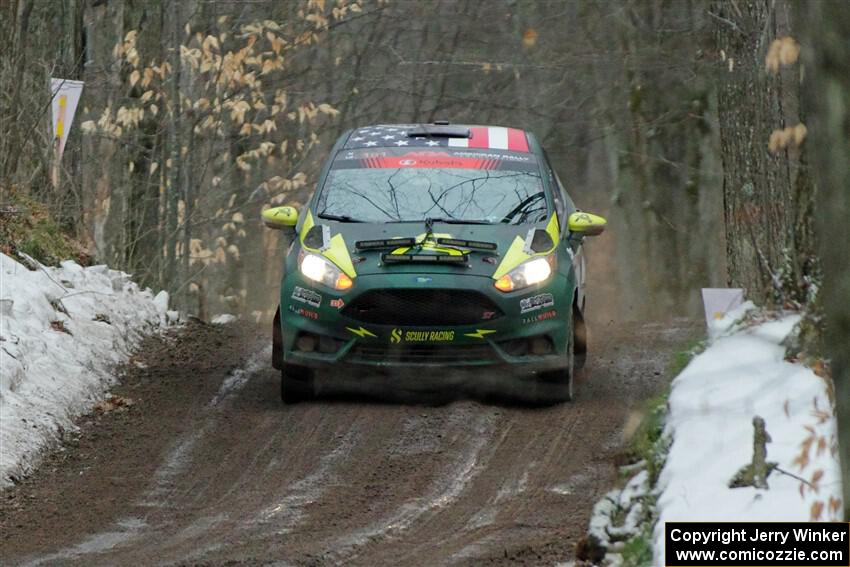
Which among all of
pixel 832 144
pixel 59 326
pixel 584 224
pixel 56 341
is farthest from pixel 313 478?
pixel 832 144

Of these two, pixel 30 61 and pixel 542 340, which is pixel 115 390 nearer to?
pixel 542 340

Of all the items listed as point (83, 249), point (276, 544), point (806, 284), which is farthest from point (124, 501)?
point (83, 249)

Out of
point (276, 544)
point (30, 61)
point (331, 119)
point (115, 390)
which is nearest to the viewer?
point (276, 544)

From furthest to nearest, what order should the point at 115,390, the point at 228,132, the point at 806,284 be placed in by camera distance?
1. the point at 228,132
2. the point at 115,390
3. the point at 806,284

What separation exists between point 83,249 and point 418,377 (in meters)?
5.79

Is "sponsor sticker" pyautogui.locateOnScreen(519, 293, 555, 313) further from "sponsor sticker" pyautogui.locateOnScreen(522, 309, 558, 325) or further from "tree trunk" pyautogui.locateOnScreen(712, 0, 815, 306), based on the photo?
"tree trunk" pyautogui.locateOnScreen(712, 0, 815, 306)

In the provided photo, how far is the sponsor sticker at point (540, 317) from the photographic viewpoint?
10.2m

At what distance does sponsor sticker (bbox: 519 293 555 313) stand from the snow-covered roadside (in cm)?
315

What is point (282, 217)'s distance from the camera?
10.8m

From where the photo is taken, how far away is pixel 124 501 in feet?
26.8

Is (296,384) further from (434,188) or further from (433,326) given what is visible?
(434,188)

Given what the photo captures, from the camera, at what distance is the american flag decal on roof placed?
11711mm

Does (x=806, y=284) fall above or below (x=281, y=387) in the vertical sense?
above

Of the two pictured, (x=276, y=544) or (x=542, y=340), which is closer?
(x=276, y=544)
